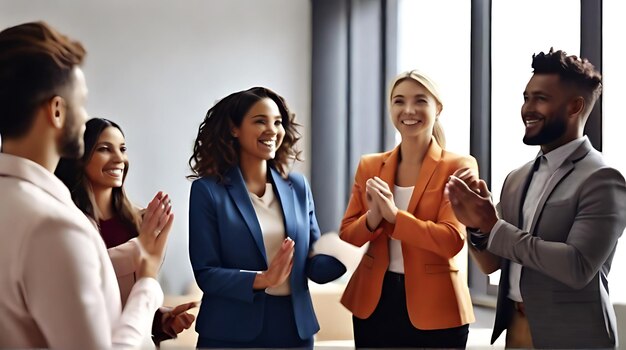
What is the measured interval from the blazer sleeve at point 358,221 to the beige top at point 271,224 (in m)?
0.09

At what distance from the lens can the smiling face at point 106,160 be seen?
103cm

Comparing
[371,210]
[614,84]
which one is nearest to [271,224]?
[371,210]

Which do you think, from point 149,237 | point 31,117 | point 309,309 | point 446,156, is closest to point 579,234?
point 446,156

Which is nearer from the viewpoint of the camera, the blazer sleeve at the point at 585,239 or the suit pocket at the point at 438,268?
the blazer sleeve at the point at 585,239

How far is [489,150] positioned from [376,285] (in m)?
0.38

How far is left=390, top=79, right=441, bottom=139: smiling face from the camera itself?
3.39 feet

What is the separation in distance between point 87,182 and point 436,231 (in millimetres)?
465

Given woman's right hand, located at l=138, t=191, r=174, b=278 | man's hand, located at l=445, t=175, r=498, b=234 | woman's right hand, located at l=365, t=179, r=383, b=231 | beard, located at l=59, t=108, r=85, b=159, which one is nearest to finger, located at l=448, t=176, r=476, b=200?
man's hand, located at l=445, t=175, r=498, b=234

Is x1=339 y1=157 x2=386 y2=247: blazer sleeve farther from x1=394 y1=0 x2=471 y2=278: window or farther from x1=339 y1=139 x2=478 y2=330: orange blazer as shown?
x1=394 y1=0 x2=471 y2=278: window

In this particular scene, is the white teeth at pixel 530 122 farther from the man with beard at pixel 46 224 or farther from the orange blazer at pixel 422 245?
the man with beard at pixel 46 224

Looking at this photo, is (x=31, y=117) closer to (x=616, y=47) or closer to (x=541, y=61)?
(x=541, y=61)

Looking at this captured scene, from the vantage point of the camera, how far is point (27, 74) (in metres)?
0.74

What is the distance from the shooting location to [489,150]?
4.34 feet

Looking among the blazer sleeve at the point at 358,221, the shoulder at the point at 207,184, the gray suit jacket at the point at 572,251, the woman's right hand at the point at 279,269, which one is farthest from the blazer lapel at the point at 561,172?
the shoulder at the point at 207,184
